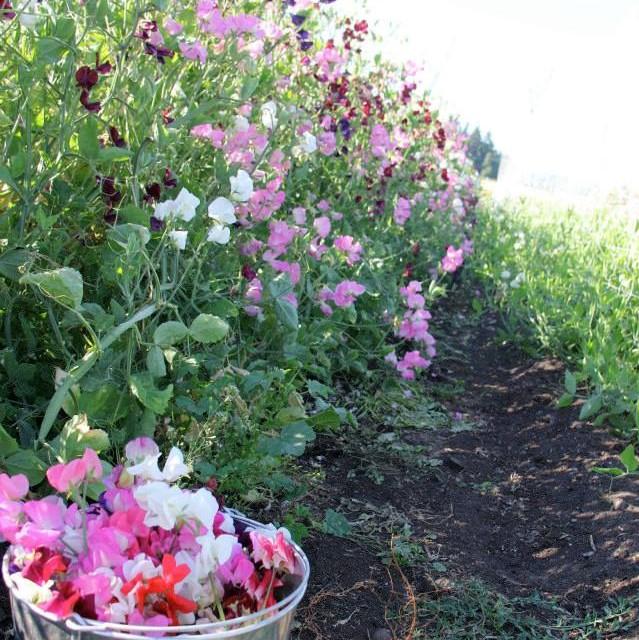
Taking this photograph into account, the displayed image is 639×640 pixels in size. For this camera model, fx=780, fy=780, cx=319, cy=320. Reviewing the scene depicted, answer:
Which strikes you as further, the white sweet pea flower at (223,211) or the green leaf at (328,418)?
the green leaf at (328,418)

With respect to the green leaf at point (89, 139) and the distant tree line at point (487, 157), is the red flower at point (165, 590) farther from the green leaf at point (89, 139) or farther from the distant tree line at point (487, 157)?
the distant tree line at point (487, 157)

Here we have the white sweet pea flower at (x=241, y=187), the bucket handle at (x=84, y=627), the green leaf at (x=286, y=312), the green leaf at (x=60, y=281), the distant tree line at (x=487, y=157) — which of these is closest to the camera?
the bucket handle at (x=84, y=627)

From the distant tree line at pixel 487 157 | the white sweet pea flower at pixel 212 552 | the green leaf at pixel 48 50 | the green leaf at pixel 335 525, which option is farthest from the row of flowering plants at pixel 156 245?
the distant tree line at pixel 487 157

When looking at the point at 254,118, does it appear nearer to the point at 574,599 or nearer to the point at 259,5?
the point at 259,5

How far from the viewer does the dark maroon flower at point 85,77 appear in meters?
1.29

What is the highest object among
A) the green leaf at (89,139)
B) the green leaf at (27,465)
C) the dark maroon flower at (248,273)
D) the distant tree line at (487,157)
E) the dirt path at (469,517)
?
the green leaf at (89,139)

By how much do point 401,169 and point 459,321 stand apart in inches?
41.9

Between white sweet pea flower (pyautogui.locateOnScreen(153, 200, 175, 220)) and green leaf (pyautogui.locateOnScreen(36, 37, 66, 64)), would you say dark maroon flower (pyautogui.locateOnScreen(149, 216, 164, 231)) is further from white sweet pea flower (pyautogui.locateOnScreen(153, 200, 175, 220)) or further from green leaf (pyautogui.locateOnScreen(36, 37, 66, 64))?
green leaf (pyautogui.locateOnScreen(36, 37, 66, 64))

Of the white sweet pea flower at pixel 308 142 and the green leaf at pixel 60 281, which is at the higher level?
the white sweet pea flower at pixel 308 142

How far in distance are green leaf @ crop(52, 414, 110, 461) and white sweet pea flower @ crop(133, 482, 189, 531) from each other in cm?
21

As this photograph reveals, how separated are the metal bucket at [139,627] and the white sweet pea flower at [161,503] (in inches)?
4.7

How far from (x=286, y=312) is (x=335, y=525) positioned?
0.50 metres

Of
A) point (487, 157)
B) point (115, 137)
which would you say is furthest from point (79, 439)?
point (487, 157)

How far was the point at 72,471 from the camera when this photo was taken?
896 millimetres
